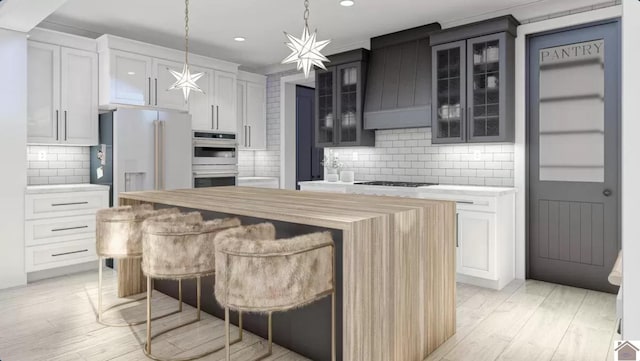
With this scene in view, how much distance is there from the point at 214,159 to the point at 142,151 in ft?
3.58

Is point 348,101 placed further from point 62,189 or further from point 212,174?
point 62,189

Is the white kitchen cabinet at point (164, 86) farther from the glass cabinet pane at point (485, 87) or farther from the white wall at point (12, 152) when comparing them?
the glass cabinet pane at point (485, 87)

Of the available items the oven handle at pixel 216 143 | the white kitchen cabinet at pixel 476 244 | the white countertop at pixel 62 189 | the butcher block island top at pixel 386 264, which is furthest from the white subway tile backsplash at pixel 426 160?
the white countertop at pixel 62 189

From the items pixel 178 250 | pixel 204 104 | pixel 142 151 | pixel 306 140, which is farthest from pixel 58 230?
pixel 306 140

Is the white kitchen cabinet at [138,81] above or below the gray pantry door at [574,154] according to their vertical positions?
above

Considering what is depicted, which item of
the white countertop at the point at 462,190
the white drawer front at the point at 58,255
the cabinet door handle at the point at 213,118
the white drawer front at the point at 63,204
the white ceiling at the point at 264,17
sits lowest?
the white drawer front at the point at 58,255

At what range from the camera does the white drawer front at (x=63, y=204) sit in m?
4.12

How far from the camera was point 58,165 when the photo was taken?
4.88 metres

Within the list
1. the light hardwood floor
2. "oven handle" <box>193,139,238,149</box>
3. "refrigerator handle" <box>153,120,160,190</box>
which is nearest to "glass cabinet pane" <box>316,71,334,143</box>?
"oven handle" <box>193,139,238,149</box>

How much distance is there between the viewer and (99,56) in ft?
15.9

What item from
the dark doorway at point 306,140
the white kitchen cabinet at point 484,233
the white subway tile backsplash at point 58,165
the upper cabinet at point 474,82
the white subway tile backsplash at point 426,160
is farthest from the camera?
the dark doorway at point 306,140

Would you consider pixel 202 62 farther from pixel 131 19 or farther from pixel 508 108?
pixel 508 108

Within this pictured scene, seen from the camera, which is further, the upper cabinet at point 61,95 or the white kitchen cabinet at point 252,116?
the white kitchen cabinet at point 252,116
